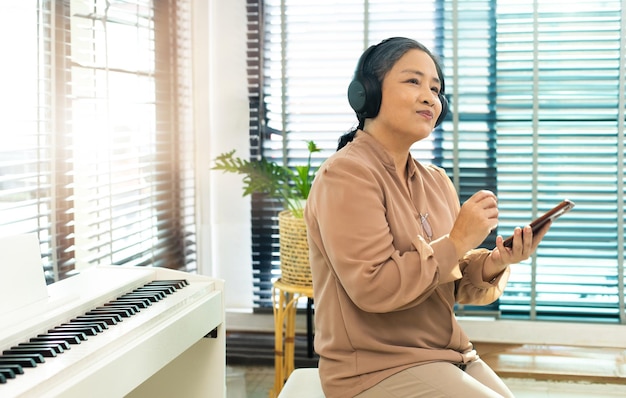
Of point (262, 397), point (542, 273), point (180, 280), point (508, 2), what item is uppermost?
point (508, 2)

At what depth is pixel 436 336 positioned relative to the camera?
6.34 ft

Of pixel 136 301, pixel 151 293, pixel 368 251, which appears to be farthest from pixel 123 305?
pixel 368 251

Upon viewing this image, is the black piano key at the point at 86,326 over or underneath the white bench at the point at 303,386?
over

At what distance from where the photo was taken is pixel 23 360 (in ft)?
5.31

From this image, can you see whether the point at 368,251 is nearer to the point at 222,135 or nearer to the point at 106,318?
the point at 106,318

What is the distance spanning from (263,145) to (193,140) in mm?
373

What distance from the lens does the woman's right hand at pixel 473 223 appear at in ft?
5.87

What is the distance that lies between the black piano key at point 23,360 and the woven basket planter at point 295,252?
1875 millimetres

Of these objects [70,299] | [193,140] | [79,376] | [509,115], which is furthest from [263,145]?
[79,376]

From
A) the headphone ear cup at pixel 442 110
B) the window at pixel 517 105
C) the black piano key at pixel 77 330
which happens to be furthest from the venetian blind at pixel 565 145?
the black piano key at pixel 77 330

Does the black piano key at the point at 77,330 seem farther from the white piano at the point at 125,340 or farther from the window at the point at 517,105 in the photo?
the window at the point at 517,105

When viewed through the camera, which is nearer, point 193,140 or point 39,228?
point 39,228

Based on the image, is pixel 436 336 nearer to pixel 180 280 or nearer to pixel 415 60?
pixel 415 60

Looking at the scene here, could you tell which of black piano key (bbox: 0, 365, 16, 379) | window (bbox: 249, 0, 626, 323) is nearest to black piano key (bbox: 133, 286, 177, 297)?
black piano key (bbox: 0, 365, 16, 379)
